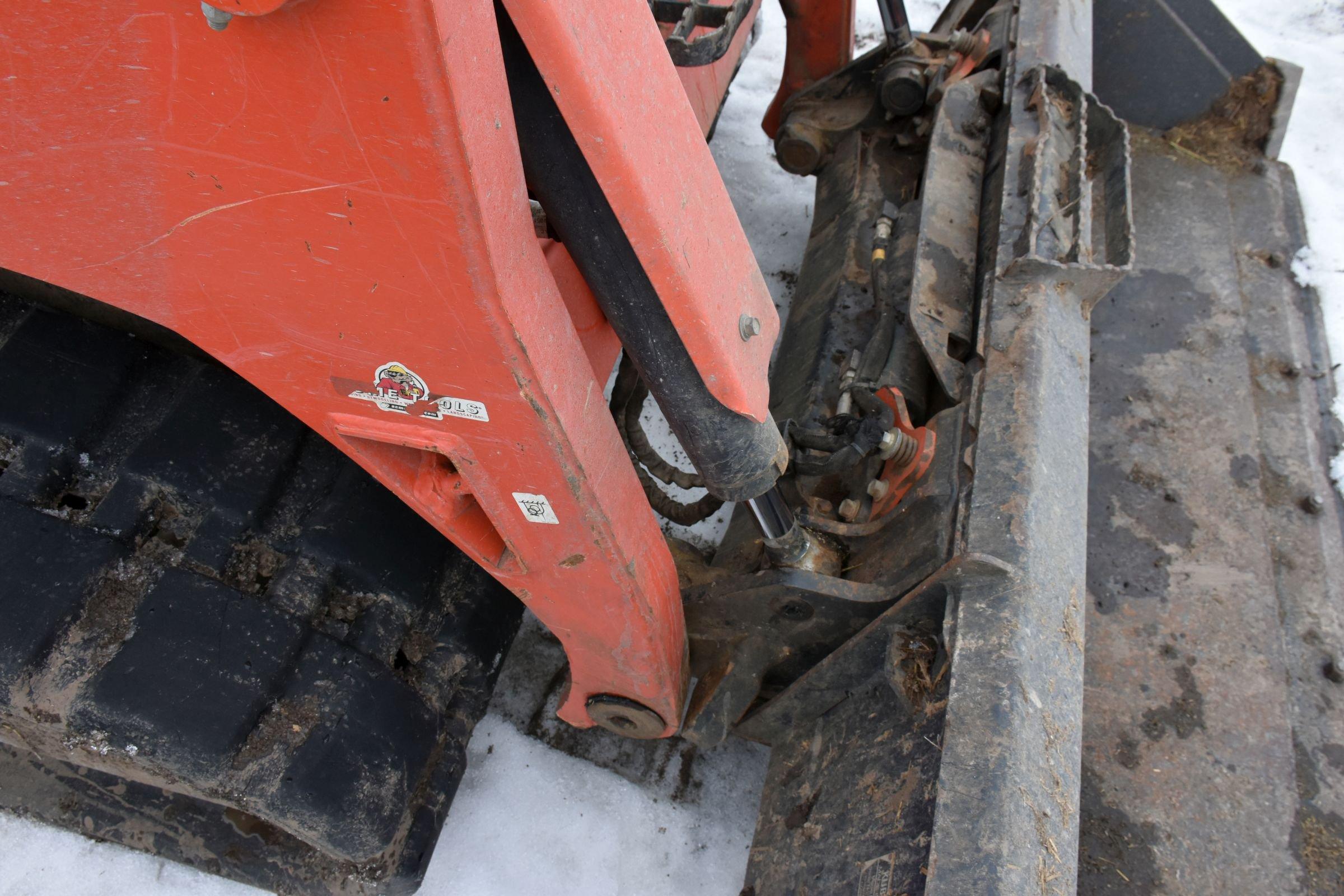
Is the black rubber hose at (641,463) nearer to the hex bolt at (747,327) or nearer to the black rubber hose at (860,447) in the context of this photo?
the black rubber hose at (860,447)

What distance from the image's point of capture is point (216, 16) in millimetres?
715

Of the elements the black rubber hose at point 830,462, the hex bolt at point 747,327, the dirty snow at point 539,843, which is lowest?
the dirty snow at point 539,843

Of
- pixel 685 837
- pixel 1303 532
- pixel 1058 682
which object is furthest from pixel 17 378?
pixel 1303 532

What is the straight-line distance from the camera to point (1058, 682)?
4.69 ft

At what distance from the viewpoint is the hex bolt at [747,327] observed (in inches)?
48.3

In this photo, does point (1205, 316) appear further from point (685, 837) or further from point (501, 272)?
point (501, 272)

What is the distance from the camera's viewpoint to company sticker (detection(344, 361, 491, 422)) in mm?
1064

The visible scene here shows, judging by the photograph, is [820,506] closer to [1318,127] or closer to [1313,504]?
[1313,504]

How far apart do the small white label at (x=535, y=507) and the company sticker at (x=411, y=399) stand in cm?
17

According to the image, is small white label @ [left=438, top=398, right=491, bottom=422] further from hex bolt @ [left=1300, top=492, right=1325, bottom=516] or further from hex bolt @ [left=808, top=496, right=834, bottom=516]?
hex bolt @ [left=1300, top=492, right=1325, bottom=516]

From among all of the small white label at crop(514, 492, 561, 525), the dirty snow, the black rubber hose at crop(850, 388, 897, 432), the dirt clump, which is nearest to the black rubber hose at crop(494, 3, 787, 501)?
the small white label at crop(514, 492, 561, 525)

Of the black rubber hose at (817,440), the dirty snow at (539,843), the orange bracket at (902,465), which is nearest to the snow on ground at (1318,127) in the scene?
the dirty snow at (539,843)

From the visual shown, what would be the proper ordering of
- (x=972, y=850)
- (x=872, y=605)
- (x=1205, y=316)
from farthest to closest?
(x=1205, y=316) → (x=872, y=605) → (x=972, y=850)

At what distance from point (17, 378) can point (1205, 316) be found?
9.85 ft
